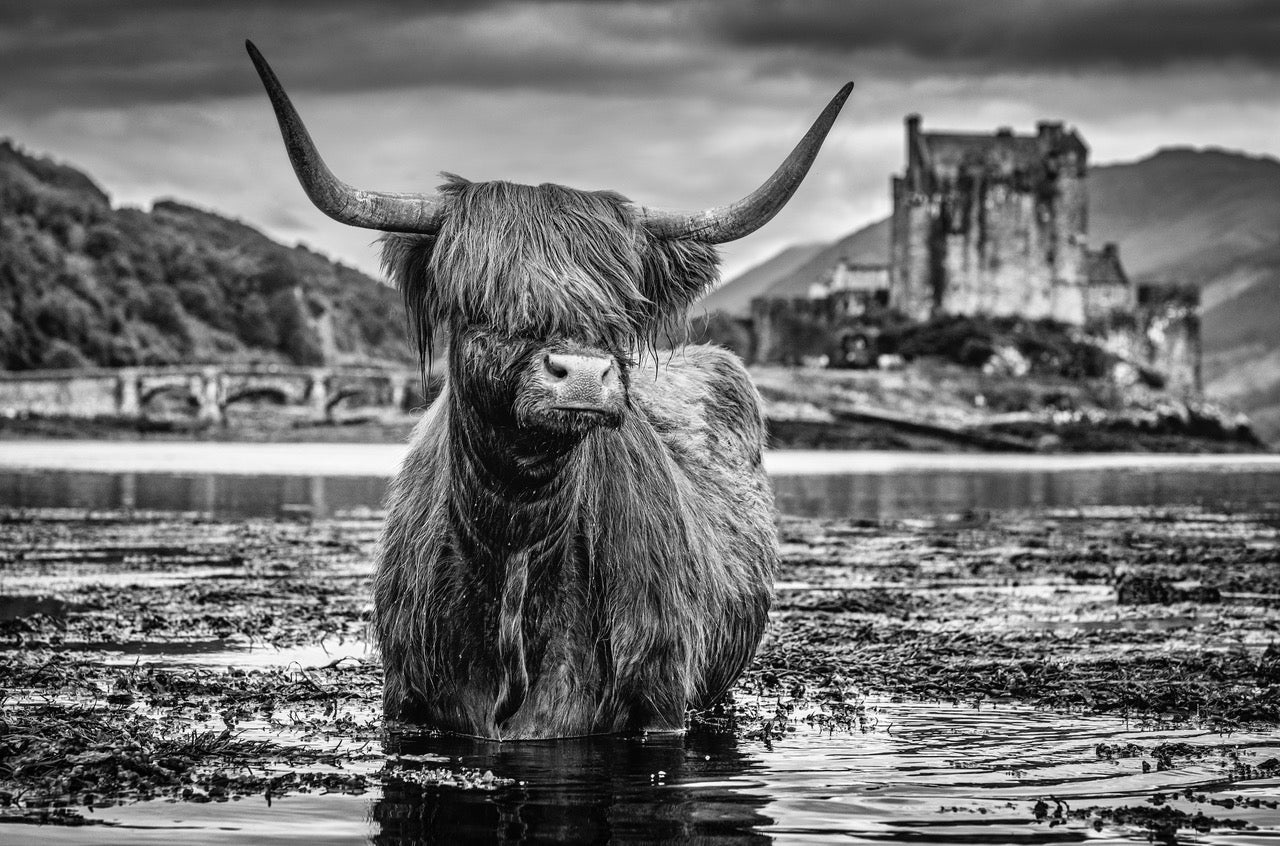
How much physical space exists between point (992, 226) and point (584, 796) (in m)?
112

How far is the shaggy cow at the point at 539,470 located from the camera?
5051mm

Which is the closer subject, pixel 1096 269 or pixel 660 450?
pixel 660 450

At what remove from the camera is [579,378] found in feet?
15.9

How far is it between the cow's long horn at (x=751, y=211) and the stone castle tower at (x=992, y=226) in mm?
107645

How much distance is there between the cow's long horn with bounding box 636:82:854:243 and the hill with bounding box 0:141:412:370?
277ft

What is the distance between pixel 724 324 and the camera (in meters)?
109

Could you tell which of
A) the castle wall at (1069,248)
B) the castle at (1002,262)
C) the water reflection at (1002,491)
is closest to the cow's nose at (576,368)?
the water reflection at (1002,491)

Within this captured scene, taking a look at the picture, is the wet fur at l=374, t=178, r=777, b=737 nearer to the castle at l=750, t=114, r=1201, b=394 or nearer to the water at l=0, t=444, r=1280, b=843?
the water at l=0, t=444, r=1280, b=843

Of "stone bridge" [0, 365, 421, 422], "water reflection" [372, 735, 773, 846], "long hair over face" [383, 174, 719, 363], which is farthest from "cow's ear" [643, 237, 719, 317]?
"stone bridge" [0, 365, 421, 422]

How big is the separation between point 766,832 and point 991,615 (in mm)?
5724

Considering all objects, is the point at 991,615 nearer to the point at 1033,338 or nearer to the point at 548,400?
the point at 548,400

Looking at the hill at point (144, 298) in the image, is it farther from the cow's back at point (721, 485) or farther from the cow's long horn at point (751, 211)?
the cow's long horn at point (751, 211)

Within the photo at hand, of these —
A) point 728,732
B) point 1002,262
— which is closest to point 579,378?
point 728,732

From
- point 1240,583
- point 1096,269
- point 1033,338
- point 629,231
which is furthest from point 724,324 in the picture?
point 629,231
